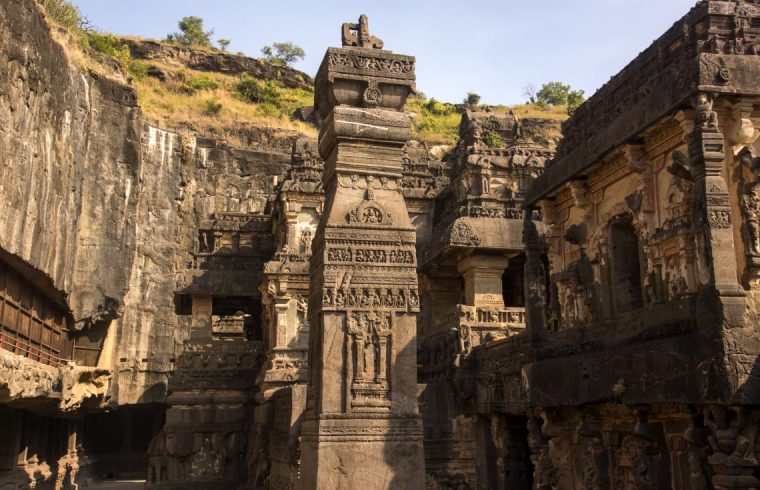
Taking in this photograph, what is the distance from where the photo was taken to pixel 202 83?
55.7 metres

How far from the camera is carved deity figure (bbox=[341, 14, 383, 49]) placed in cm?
799

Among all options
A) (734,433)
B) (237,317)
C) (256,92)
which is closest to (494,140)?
(237,317)

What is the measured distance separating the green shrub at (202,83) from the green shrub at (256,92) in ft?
6.77

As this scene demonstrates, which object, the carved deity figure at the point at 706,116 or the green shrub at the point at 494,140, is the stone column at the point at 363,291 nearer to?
the carved deity figure at the point at 706,116

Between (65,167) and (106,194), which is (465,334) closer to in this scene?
(65,167)

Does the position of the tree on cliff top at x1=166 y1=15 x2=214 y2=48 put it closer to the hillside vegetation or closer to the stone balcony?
the hillside vegetation

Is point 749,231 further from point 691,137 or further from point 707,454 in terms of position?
point 707,454

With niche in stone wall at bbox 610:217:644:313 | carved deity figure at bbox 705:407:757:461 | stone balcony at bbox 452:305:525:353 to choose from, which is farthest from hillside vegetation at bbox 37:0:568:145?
carved deity figure at bbox 705:407:757:461

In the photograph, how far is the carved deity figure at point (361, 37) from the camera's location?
7.99 m

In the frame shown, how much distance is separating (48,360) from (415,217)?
37.5 ft

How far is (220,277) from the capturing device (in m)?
25.4

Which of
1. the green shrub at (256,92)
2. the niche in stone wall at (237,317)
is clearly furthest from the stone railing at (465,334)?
the green shrub at (256,92)

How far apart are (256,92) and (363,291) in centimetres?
5294

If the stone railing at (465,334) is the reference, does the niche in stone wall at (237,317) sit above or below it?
above
